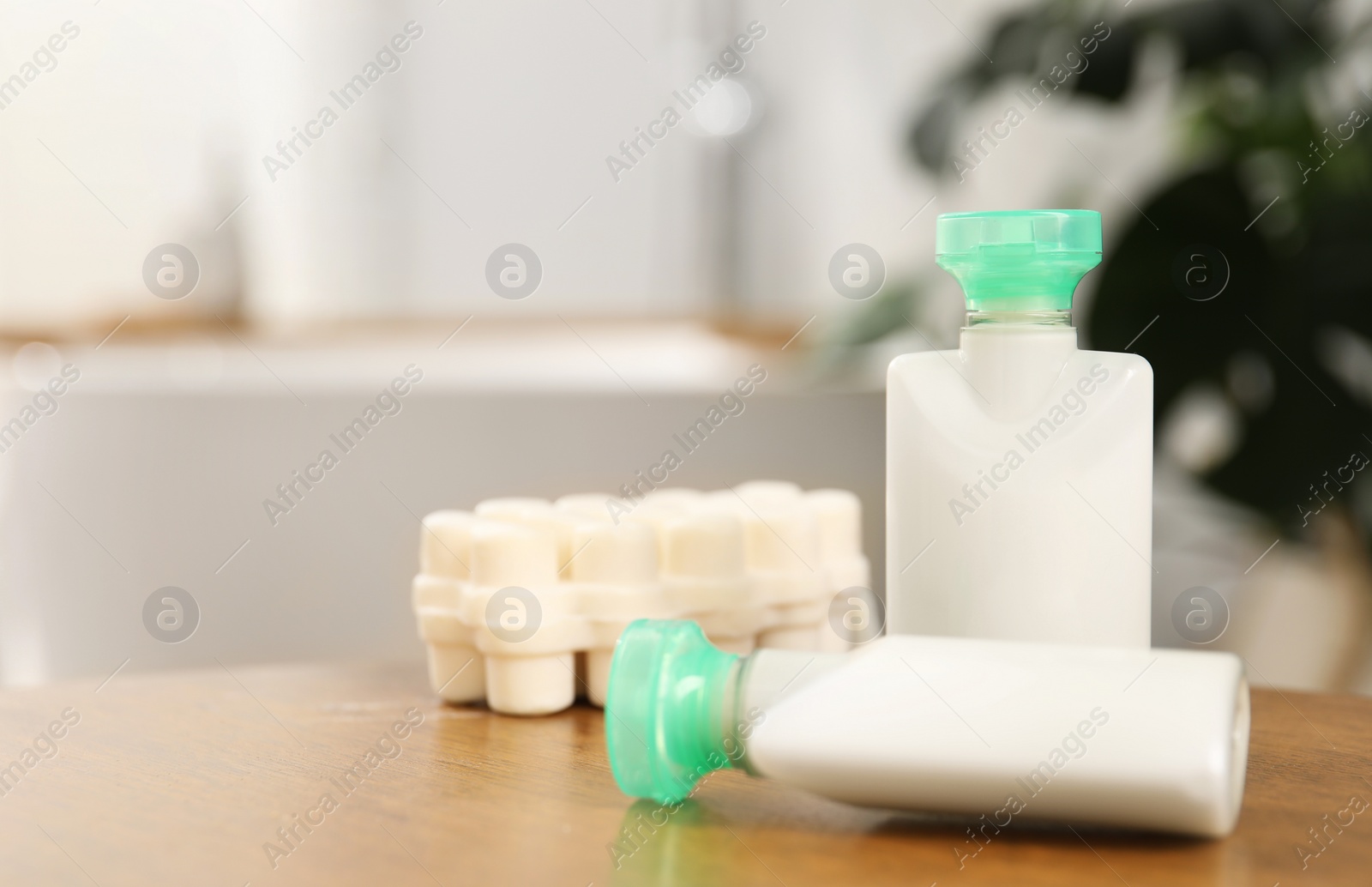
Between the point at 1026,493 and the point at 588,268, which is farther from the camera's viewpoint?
the point at 588,268

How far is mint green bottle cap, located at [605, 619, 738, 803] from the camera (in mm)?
451

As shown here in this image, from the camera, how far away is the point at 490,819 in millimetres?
453

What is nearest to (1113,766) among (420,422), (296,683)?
(296,683)

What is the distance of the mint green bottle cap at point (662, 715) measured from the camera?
451mm

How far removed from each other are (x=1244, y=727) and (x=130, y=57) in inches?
77.0

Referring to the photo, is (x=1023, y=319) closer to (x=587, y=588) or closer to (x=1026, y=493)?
(x=1026, y=493)

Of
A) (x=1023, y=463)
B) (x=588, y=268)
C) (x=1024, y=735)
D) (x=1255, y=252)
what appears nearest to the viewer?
(x=1024, y=735)

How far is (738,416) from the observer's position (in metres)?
1.50

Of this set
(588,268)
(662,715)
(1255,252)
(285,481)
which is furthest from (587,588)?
(588,268)

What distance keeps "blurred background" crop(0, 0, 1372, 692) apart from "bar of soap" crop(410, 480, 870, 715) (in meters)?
0.59

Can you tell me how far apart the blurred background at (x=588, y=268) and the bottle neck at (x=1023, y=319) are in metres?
0.62

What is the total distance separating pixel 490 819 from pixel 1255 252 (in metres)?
0.94

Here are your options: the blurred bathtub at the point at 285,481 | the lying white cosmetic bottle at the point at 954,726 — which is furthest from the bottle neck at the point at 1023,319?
the blurred bathtub at the point at 285,481

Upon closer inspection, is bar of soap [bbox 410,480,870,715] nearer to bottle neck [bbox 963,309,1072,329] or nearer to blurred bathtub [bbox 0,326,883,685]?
bottle neck [bbox 963,309,1072,329]
